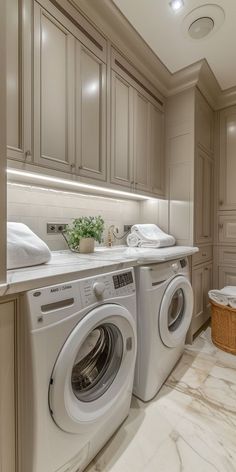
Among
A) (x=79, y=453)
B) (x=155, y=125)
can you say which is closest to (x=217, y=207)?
(x=155, y=125)

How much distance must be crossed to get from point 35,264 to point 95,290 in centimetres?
31

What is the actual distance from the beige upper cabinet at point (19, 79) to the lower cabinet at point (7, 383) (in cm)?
72

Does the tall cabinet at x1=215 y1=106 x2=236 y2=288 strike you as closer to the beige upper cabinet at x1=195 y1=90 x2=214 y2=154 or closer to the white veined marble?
the beige upper cabinet at x1=195 y1=90 x2=214 y2=154

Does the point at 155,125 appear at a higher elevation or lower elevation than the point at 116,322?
higher

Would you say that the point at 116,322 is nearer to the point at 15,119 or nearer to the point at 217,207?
the point at 15,119

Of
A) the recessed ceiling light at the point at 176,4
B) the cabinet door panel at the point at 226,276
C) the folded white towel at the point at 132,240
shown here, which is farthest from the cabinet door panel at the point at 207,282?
the recessed ceiling light at the point at 176,4

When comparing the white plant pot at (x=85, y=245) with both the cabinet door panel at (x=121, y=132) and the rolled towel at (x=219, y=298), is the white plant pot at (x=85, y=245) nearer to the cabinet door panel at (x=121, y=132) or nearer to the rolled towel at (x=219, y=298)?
the cabinet door panel at (x=121, y=132)

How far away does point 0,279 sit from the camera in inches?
28.3

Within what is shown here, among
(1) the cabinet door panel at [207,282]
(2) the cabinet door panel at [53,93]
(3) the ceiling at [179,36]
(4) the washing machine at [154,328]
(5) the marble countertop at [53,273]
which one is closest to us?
(5) the marble countertop at [53,273]

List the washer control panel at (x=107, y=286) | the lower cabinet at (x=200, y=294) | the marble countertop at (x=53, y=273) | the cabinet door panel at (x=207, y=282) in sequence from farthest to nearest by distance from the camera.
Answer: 1. the cabinet door panel at (x=207, y=282)
2. the lower cabinet at (x=200, y=294)
3. the washer control panel at (x=107, y=286)
4. the marble countertop at (x=53, y=273)

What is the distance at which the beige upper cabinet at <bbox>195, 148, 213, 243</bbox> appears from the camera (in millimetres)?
2205

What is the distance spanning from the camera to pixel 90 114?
1479 mm

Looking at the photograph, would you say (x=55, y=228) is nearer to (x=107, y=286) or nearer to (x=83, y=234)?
(x=83, y=234)

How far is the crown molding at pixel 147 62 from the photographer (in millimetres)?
1436
